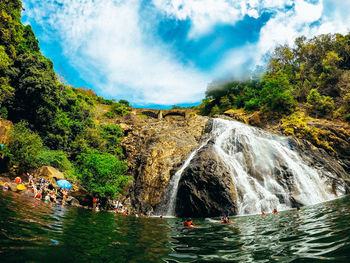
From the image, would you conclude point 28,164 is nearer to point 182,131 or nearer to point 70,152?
point 70,152

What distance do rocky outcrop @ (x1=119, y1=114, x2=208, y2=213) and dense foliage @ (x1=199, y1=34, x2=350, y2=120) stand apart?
→ 49.1ft

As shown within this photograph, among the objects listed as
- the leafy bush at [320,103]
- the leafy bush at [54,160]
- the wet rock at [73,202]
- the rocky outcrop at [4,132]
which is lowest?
the wet rock at [73,202]

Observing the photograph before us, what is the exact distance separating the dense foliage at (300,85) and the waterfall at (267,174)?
42.0 ft

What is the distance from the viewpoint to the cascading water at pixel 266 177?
17.0 m

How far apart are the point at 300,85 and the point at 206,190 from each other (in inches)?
1530

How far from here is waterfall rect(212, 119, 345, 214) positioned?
17000 mm

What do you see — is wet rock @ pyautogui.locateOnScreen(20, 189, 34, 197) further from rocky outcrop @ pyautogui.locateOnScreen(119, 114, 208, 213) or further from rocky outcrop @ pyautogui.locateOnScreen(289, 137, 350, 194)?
rocky outcrop @ pyautogui.locateOnScreen(289, 137, 350, 194)

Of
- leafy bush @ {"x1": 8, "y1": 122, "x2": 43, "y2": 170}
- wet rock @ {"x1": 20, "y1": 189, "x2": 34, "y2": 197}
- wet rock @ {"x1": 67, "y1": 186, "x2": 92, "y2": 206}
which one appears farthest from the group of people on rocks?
leafy bush @ {"x1": 8, "y1": 122, "x2": 43, "y2": 170}

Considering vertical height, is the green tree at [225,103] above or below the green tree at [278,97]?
above

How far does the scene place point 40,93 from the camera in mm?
24922

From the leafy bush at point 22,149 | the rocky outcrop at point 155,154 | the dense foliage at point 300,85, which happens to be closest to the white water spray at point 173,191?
the rocky outcrop at point 155,154

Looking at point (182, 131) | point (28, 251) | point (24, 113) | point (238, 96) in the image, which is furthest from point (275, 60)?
point (28, 251)

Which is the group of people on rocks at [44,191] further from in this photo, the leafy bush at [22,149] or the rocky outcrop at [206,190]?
the rocky outcrop at [206,190]

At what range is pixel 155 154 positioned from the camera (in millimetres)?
26109
